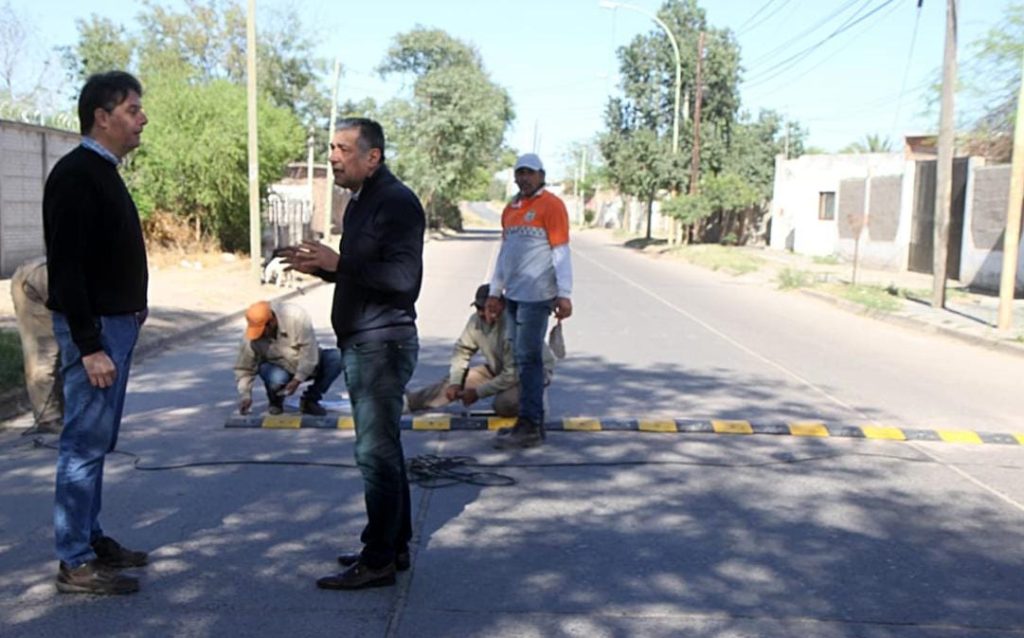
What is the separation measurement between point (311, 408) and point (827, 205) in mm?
32868

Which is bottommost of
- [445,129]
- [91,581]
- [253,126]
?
[91,581]

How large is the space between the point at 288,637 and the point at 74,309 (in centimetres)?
154

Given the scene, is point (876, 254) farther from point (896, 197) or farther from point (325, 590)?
point (325, 590)

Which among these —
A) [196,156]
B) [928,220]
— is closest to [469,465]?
[196,156]

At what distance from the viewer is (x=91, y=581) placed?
4242 millimetres

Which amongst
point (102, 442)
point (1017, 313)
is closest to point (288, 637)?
point (102, 442)

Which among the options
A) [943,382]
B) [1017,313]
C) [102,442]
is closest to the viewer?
[102,442]

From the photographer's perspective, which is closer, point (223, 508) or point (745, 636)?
point (745, 636)

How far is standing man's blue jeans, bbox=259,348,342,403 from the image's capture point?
7.84 meters

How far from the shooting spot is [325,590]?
4.42 meters

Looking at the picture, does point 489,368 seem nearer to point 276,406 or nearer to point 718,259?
point 276,406

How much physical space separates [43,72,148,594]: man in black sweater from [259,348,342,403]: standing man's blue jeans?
3.46 meters

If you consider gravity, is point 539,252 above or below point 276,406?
above

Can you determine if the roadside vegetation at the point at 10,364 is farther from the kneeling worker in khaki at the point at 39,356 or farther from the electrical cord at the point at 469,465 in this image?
the electrical cord at the point at 469,465
